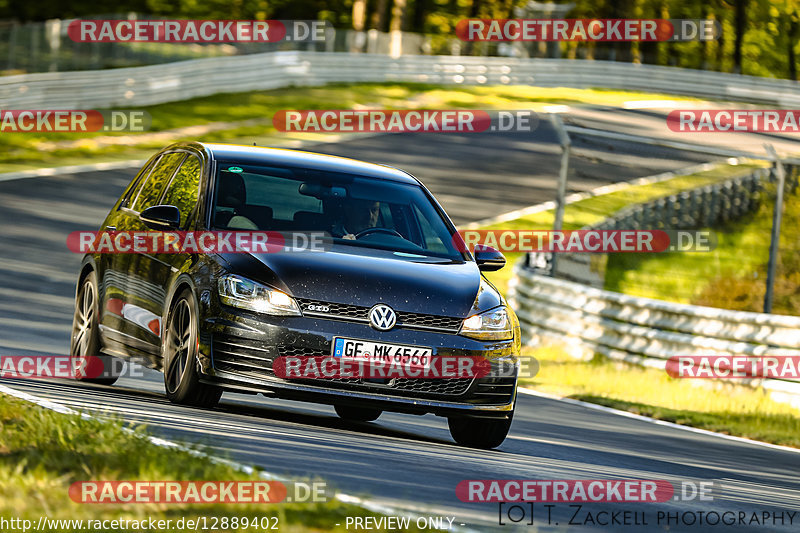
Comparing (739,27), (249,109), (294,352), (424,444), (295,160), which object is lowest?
(424,444)

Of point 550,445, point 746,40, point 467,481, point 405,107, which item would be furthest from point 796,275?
point 746,40

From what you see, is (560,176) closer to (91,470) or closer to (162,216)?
(162,216)

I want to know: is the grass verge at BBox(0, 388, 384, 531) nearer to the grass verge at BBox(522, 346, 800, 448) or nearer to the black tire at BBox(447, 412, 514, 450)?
the black tire at BBox(447, 412, 514, 450)

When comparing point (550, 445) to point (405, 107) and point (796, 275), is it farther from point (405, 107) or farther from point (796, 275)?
point (405, 107)

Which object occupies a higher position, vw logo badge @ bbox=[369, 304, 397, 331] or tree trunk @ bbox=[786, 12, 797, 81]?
tree trunk @ bbox=[786, 12, 797, 81]

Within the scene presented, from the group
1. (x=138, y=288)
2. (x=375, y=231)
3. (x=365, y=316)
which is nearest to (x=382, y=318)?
(x=365, y=316)

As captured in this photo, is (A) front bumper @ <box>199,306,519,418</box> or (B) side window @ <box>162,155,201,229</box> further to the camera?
(B) side window @ <box>162,155,201,229</box>

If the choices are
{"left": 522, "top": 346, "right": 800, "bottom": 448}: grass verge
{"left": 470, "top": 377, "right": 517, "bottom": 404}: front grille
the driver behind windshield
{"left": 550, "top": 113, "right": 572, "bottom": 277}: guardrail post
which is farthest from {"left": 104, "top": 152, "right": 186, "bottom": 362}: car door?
{"left": 550, "top": 113, "right": 572, "bottom": 277}: guardrail post

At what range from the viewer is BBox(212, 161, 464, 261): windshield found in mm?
9367

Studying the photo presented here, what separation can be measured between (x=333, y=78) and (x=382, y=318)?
34.5 m

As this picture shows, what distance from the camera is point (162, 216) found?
934 cm

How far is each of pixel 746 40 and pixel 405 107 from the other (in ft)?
195

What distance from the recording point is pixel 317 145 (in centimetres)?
3300

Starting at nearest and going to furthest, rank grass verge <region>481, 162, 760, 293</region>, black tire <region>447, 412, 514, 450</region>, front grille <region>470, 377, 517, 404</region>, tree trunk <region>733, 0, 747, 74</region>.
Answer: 1. front grille <region>470, 377, 517, 404</region>
2. black tire <region>447, 412, 514, 450</region>
3. grass verge <region>481, 162, 760, 293</region>
4. tree trunk <region>733, 0, 747, 74</region>
